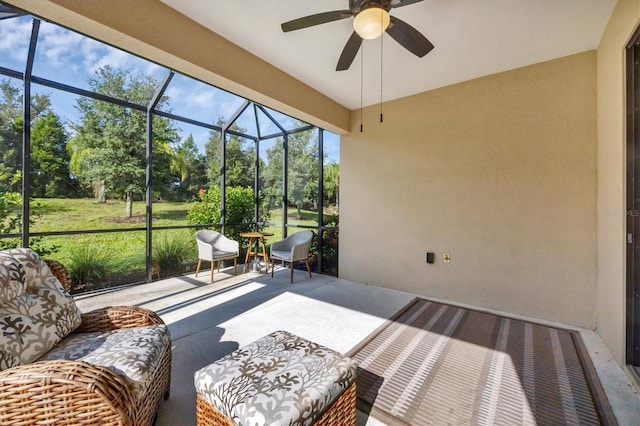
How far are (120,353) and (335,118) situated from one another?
3.80m

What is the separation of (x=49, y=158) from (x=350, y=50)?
3.80 metres

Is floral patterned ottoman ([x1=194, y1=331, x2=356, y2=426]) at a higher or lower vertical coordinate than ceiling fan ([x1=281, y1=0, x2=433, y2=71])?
lower

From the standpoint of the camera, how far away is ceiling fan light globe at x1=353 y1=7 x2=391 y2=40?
180 centimetres

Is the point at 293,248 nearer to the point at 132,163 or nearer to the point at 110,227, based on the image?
the point at 110,227

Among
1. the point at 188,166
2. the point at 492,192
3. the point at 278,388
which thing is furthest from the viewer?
the point at 188,166

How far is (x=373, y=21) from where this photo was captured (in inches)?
71.9

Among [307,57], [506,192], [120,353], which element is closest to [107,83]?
[307,57]

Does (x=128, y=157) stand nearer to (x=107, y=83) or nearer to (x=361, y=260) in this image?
(x=107, y=83)

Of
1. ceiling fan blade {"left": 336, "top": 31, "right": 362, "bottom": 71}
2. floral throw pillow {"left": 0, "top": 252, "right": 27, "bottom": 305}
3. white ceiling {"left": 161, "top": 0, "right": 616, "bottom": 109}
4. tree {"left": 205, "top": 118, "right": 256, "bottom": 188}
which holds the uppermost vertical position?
white ceiling {"left": 161, "top": 0, "right": 616, "bottom": 109}

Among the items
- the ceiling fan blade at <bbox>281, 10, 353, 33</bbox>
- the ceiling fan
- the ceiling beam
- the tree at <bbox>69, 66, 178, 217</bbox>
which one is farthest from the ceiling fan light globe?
the tree at <bbox>69, 66, 178, 217</bbox>

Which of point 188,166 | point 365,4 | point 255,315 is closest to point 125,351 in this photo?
point 255,315

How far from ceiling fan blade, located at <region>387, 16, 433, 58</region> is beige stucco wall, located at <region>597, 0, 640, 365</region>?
4.49ft

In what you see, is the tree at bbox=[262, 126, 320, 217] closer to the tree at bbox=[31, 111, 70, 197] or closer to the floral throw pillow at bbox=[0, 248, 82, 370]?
the tree at bbox=[31, 111, 70, 197]

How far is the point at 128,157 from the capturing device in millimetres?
4020
